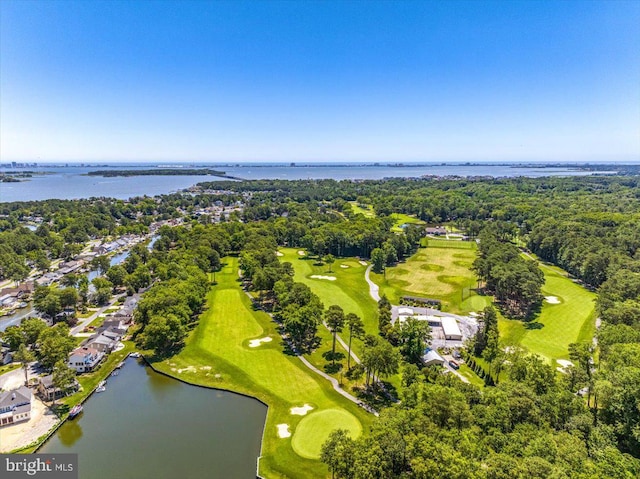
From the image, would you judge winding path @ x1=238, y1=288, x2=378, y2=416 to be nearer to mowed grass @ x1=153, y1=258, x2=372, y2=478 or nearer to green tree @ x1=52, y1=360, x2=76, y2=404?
mowed grass @ x1=153, y1=258, x2=372, y2=478

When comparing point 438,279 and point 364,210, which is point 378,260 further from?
point 364,210

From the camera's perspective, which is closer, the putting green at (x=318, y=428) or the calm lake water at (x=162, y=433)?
the calm lake water at (x=162, y=433)

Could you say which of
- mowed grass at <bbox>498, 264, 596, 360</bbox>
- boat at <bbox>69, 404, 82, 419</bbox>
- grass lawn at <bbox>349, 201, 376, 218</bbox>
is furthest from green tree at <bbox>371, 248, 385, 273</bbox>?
grass lawn at <bbox>349, 201, 376, 218</bbox>

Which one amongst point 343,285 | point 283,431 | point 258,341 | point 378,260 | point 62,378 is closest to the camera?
point 283,431

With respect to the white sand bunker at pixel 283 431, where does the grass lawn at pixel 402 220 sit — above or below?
above

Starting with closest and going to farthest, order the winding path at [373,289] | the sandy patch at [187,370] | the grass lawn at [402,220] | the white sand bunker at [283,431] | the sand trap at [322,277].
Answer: the white sand bunker at [283,431]
the sandy patch at [187,370]
the winding path at [373,289]
the sand trap at [322,277]
the grass lawn at [402,220]

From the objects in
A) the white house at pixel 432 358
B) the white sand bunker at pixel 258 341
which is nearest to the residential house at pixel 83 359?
the white sand bunker at pixel 258 341

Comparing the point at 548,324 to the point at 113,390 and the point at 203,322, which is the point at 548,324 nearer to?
the point at 203,322

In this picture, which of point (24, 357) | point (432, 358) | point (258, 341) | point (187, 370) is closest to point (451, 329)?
point (432, 358)

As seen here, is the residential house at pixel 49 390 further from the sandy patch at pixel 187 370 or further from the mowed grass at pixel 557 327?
the mowed grass at pixel 557 327
